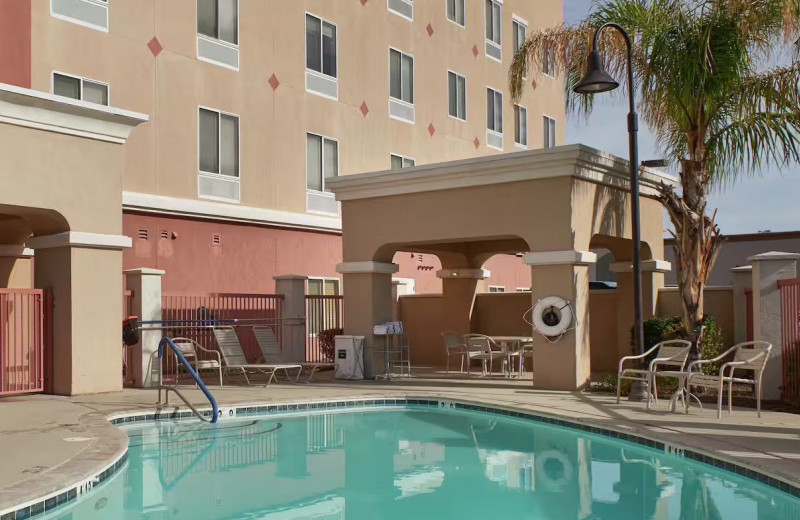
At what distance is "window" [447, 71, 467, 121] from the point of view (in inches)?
1077

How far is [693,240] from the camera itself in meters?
14.0

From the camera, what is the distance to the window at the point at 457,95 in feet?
89.8

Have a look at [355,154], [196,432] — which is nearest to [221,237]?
[355,154]

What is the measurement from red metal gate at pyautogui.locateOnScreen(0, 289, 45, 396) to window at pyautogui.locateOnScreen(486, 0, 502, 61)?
66.1 feet

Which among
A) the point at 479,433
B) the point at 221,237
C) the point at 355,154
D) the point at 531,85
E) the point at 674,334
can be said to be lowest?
the point at 479,433

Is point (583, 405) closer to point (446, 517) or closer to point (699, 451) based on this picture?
point (699, 451)

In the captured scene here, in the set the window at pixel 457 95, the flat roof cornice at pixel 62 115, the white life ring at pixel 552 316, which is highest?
the window at pixel 457 95

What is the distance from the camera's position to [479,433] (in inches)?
442

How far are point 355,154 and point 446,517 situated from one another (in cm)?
1694

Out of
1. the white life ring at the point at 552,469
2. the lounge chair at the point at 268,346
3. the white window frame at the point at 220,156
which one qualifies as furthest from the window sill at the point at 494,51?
the white life ring at the point at 552,469

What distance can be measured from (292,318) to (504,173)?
19.8 ft

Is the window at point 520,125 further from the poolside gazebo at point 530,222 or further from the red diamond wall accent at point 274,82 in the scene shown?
the poolside gazebo at point 530,222

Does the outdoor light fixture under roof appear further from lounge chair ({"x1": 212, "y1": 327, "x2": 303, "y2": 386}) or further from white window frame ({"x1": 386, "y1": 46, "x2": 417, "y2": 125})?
white window frame ({"x1": 386, "y1": 46, "x2": 417, "y2": 125})

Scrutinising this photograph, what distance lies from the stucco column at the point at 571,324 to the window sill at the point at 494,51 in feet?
55.5
